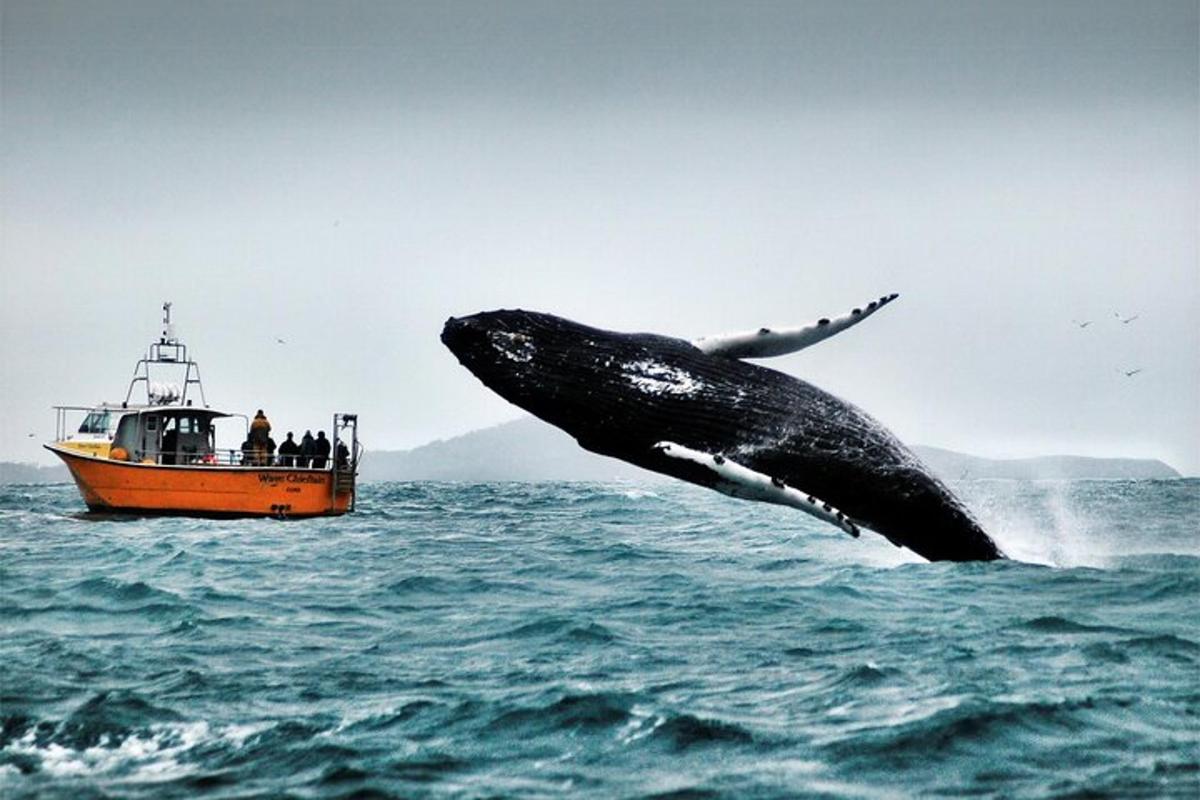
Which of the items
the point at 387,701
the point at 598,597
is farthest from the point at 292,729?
the point at 598,597

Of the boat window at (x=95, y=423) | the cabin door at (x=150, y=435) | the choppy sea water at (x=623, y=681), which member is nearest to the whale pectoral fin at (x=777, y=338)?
the choppy sea water at (x=623, y=681)

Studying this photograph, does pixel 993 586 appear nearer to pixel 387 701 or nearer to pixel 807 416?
pixel 807 416

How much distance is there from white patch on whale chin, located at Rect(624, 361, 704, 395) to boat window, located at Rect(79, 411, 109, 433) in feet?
83.2

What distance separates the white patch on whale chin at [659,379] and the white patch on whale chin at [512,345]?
0.66 m

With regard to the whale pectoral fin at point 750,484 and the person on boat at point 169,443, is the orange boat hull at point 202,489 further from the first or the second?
the whale pectoral fin at point 750,484

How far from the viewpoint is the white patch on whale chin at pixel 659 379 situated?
7.69 metres

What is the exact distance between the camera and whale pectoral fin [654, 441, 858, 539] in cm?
711

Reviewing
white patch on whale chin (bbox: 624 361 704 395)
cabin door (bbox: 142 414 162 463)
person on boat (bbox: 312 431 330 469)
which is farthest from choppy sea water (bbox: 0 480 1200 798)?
cabin door (bbox: 142 414 162 463)

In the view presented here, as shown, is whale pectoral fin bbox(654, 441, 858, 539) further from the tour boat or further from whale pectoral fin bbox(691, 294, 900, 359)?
the tour boat

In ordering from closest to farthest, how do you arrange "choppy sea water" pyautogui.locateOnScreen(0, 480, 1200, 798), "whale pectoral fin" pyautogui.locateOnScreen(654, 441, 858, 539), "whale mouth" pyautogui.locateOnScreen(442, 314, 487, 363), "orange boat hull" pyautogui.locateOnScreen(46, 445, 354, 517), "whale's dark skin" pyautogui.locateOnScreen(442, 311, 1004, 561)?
"choppy sea water" pyautogui.locateOnScreen(0, 480, 1200, 798)
"whale pectoral fin" pyautogui.locateOnScreen(654, 441, 858, 539)
"whale's dark skin" pyautogui.locateOnScreen(442, 311, 1004, 561)
"whale mouth" pyautogui.locateOnScreen(442, 314, 487, 363)
"orange boat hull" pyautogui.locateOnScreen(46, 445, 354, 517)

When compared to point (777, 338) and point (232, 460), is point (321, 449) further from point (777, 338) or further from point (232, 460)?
point (777, 338)

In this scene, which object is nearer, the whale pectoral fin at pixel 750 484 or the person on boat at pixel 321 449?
the whale pectoral fin at pixel 750 484

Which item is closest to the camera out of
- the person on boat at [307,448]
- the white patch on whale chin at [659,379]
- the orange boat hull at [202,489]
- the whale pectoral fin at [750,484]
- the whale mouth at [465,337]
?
the whale pectoral fin at [750,484]

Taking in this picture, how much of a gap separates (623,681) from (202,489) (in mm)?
21227
